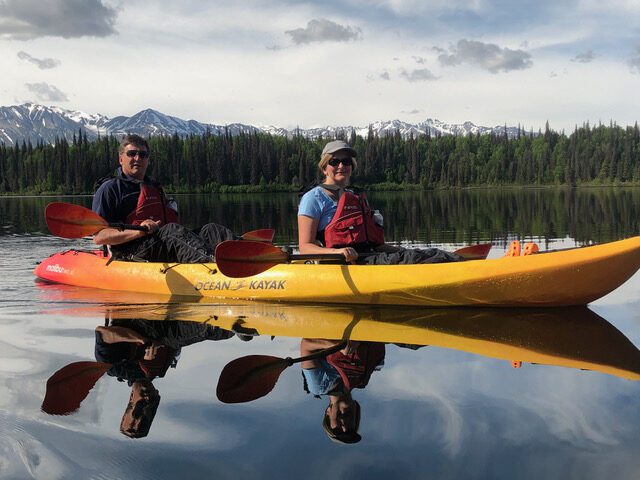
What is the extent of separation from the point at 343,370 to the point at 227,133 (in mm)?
132220

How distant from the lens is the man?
8.67m

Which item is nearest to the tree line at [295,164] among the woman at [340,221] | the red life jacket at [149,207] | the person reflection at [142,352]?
the red life jacket at [149,207]

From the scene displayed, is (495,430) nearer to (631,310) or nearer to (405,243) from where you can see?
(631,310)

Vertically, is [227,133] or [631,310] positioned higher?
[227,133]

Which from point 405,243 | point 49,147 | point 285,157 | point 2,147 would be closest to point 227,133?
point 285,157

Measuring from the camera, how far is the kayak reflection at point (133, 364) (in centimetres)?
429

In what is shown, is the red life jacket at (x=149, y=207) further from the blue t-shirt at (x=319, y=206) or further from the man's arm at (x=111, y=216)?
the blue t-shirt at (x=319, y=206)

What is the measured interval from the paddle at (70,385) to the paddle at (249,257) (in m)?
2.44

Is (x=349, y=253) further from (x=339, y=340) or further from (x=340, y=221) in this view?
(x=339, y=340)

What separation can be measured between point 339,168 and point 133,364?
3338 millimetres

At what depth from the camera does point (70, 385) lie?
189 inches

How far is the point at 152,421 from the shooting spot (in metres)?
4.06

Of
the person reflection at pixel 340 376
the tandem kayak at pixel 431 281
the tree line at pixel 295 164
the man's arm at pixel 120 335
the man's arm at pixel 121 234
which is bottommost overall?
the man's arm at pixel 120 335

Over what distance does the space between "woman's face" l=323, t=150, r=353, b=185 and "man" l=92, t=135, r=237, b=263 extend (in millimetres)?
1976
